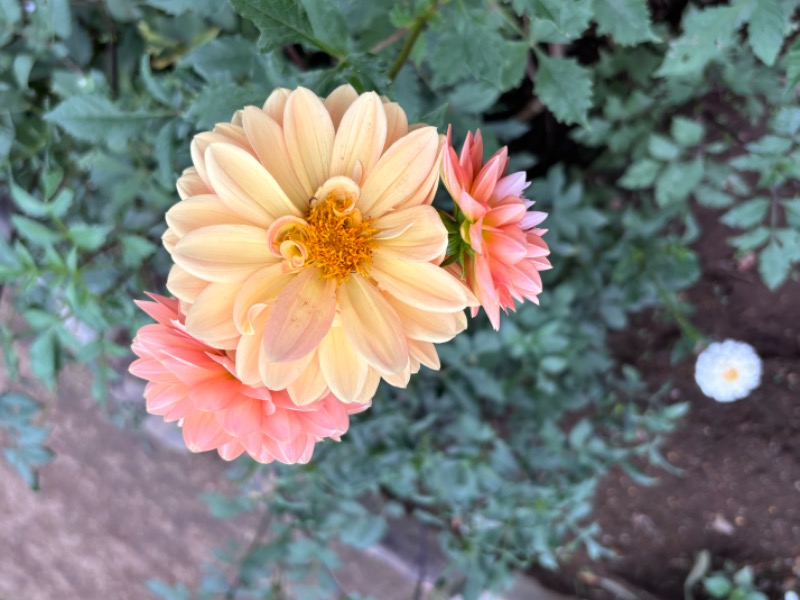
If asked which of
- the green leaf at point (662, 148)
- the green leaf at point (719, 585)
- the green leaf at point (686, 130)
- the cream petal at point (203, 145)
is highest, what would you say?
the green leaf at point (686, 130)

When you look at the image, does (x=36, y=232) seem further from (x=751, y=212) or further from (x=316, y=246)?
(x=751, y=212)

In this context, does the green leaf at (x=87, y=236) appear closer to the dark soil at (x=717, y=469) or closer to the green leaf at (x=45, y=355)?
the green leaf at (x=45, y=355)

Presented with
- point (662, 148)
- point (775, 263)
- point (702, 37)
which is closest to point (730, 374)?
point (775, 263)

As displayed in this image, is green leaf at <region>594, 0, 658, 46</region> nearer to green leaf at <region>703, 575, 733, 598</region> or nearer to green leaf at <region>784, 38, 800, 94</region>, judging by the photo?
green leaf at <region>784, 38, 800, 94</region>

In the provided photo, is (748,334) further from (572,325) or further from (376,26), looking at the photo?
(376,26)

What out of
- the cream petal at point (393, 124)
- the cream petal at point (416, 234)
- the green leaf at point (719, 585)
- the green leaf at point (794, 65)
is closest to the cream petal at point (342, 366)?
A: the cream petal at point (416, 234)
